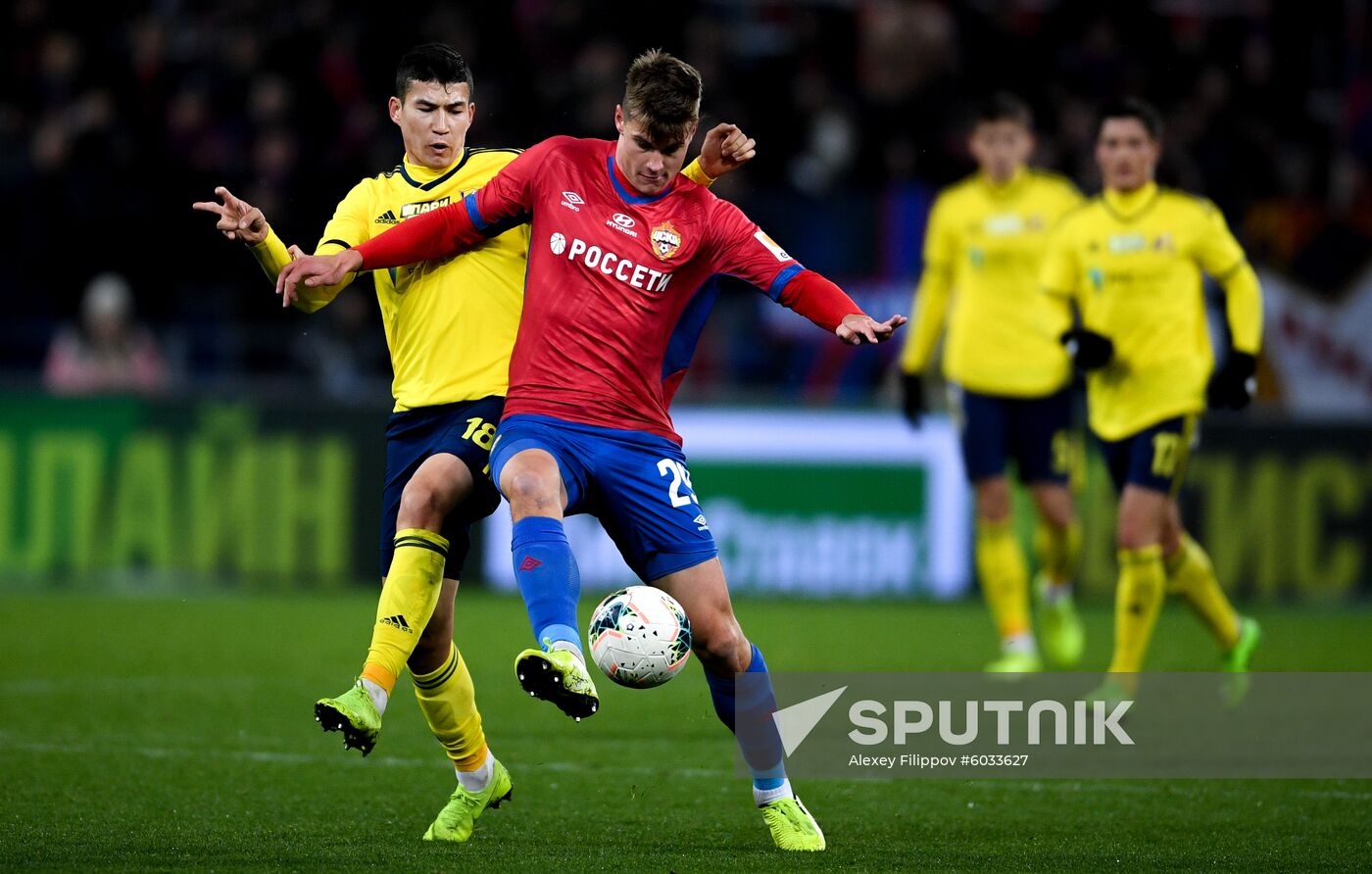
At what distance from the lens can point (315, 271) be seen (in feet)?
18.9

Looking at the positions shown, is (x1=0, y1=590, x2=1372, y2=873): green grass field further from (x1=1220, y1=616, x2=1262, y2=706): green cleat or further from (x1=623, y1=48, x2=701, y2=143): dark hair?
(x1=623, y1=48, x2=701, y2=143): dark hair

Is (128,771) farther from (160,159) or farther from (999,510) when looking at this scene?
(160,159)

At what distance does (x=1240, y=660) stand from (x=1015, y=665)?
1.07 m

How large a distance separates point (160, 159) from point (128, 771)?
29.7 feet

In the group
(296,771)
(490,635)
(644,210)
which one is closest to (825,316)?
(644,210)

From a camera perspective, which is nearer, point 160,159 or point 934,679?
point 934,679

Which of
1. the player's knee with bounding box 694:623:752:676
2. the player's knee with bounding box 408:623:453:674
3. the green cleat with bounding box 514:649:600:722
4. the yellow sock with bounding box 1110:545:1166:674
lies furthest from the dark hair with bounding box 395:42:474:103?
the yellow sock with bounding box 1110:545:1166:674

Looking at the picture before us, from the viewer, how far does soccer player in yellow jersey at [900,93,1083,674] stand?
33.4 ft

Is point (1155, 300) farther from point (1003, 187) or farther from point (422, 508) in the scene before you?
point (422, 508)

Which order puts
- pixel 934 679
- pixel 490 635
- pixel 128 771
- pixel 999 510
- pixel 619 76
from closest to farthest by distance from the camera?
pixel 128 771
pixel 934 679
pixel 999 510
pixel 490 635
pixel 619 76

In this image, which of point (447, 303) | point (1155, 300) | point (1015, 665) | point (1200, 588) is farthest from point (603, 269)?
point (1015, 665)

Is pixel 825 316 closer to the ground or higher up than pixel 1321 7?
closer to the ground

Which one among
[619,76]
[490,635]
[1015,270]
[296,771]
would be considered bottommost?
[490,635]

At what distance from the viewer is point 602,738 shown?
Answer: 8.21 meters
